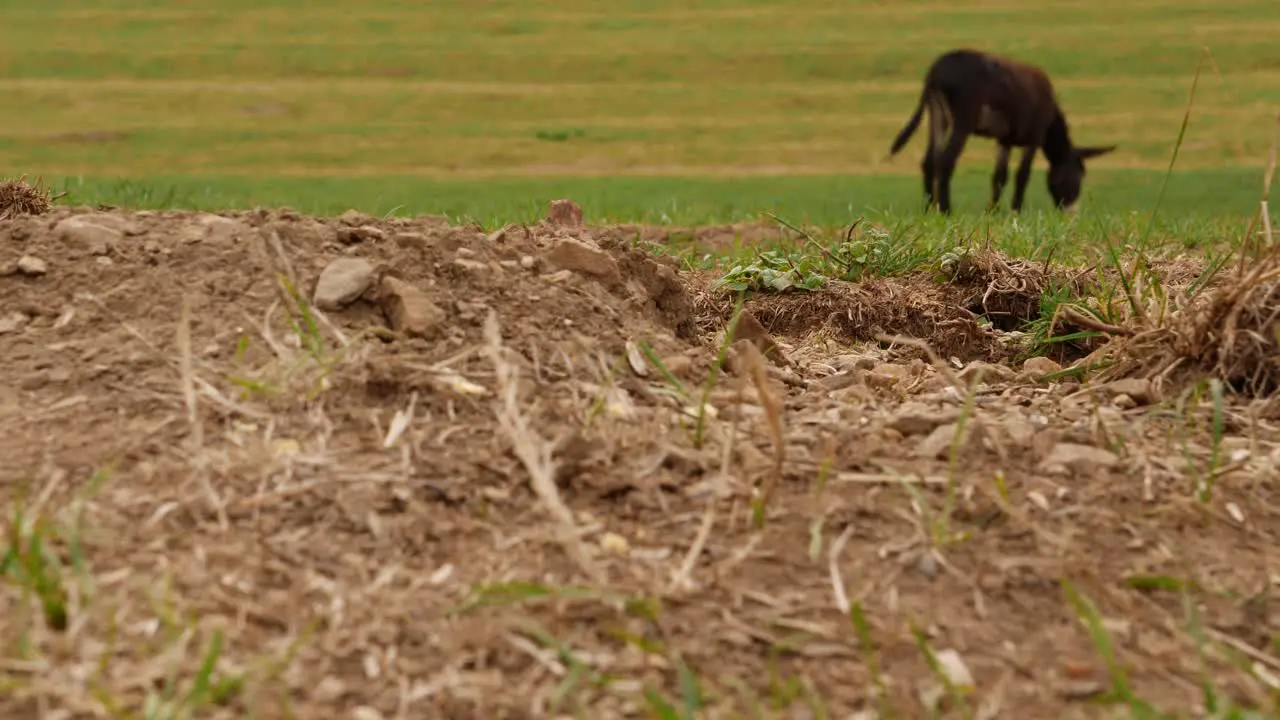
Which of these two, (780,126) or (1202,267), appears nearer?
(1202,267)

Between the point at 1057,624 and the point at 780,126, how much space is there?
19349 mm

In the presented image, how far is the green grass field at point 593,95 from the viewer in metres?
17.3

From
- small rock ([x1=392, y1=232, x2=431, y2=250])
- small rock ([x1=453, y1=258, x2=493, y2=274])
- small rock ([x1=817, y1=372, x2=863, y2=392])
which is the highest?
small rock ([x1=392, y1=232, x2=431, y2=250])

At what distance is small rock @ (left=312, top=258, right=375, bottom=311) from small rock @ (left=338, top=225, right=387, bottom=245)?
0.75 ft

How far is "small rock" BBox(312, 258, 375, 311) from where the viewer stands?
9.71 feet

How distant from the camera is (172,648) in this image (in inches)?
75.6

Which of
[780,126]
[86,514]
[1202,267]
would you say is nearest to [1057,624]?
[86,514]

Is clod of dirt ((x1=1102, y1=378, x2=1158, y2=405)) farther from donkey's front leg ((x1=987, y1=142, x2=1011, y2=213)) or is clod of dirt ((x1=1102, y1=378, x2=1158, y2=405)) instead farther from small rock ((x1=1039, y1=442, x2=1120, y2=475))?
donkey's front leg ((x1=987, y1=142, x2=1011, y2=213))

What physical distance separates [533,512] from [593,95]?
68.1 ft

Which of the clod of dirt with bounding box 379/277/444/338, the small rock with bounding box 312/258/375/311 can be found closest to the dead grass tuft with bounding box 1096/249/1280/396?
the clod of dirt with bounding box 379/277/444/338

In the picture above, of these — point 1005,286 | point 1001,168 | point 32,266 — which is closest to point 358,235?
point 32,266

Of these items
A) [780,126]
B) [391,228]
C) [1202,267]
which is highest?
[391,228]

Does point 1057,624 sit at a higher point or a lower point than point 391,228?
lower

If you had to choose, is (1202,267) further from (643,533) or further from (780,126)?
(780,126)
